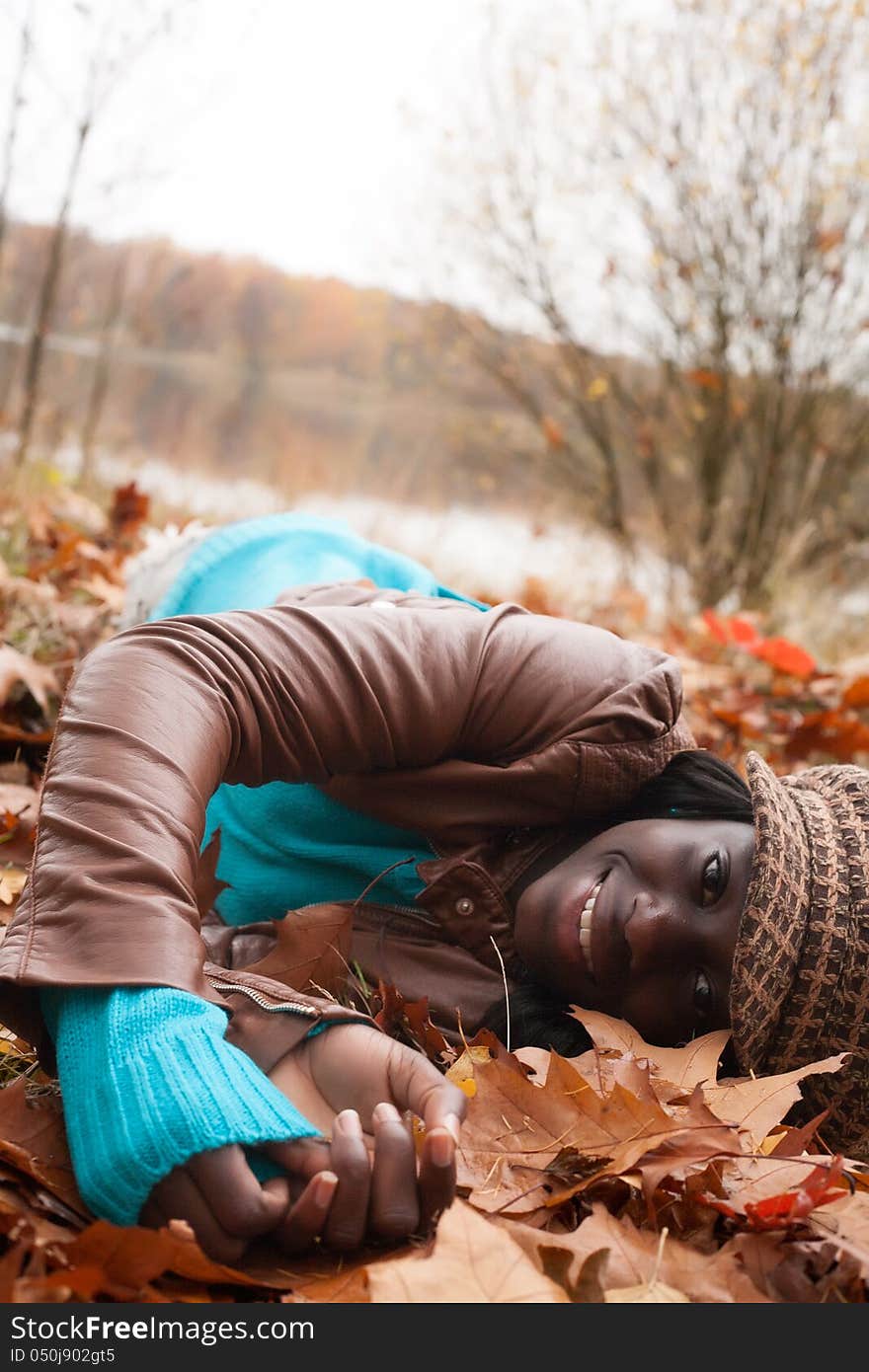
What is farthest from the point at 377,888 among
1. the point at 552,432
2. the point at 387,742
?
the point at 552,432

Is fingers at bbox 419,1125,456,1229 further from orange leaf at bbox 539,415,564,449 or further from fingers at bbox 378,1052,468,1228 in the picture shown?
orange leaf at bbox 539,415,564,449

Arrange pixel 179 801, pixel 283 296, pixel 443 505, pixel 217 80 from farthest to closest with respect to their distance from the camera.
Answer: pixel 283 296 < pixel 443 505 < pixel 217 80 < pixel 179 801

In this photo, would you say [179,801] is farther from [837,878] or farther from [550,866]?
[837,878]

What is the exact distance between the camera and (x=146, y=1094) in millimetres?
1174

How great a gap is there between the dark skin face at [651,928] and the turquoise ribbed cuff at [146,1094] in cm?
65

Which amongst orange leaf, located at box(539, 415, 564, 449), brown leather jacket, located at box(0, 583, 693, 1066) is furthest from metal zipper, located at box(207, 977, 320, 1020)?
orange leaf, located at box(539, 415, 564, 449)

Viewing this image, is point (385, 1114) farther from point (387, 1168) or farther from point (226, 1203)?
point (226, 1203)

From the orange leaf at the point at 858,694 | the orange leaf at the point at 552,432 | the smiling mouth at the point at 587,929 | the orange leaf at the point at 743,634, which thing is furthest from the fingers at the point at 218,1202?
the orange leaf at the point at 552,432

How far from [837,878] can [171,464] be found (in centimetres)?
740

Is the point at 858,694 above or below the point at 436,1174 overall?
above

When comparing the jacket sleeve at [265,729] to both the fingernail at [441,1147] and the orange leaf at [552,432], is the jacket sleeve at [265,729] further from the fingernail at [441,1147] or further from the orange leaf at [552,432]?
the orange leaf at [552,432]

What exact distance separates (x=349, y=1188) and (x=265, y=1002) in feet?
1.05

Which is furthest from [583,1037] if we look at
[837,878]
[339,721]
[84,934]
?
[84,934]

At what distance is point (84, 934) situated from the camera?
4.30 ft
